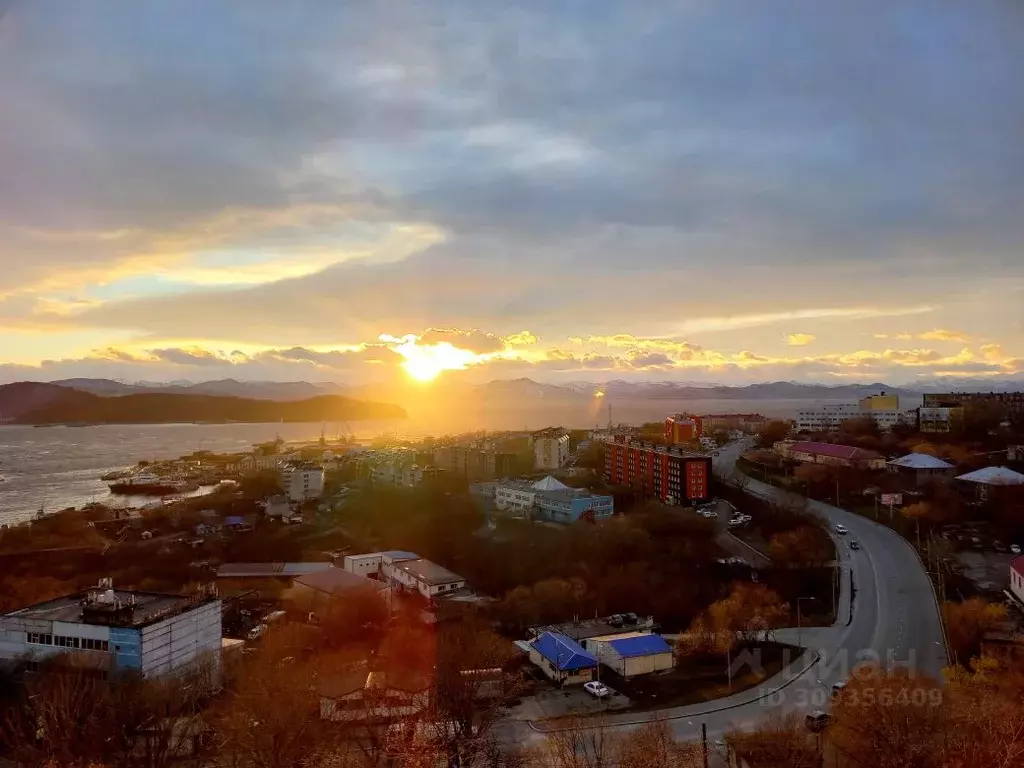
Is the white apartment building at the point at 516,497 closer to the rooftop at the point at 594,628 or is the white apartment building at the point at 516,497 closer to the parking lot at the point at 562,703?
the rooftop at the point at 594,628

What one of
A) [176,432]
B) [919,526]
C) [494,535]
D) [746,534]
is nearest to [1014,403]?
[919,526]

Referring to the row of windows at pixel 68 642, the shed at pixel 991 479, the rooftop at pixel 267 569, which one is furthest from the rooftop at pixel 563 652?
the shed at pixel 991 479

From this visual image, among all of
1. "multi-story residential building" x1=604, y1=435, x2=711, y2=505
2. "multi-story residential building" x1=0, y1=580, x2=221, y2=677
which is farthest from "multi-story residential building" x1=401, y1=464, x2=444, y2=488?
"multi-story residential building" x1=0, y1=580, x2=221, y2=677

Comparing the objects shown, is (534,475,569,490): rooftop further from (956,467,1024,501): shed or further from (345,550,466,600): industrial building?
(956,467,1024,501): shed

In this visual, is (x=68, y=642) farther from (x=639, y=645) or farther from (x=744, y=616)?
(x=744, y=616)

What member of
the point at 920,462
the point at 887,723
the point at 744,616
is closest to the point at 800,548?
the point at 744,616

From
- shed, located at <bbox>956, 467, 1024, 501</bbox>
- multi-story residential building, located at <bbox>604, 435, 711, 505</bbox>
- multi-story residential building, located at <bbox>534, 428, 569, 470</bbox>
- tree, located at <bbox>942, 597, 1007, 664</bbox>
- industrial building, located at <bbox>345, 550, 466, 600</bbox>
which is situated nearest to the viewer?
tree, located at <bbox>942, 597, 1007, 664</bbox>

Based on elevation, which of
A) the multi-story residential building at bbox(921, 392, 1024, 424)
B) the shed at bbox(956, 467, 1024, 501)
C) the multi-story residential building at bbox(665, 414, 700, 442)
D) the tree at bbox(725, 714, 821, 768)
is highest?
the multi-story residential building at bbox(921, 392, 1024, 424)
